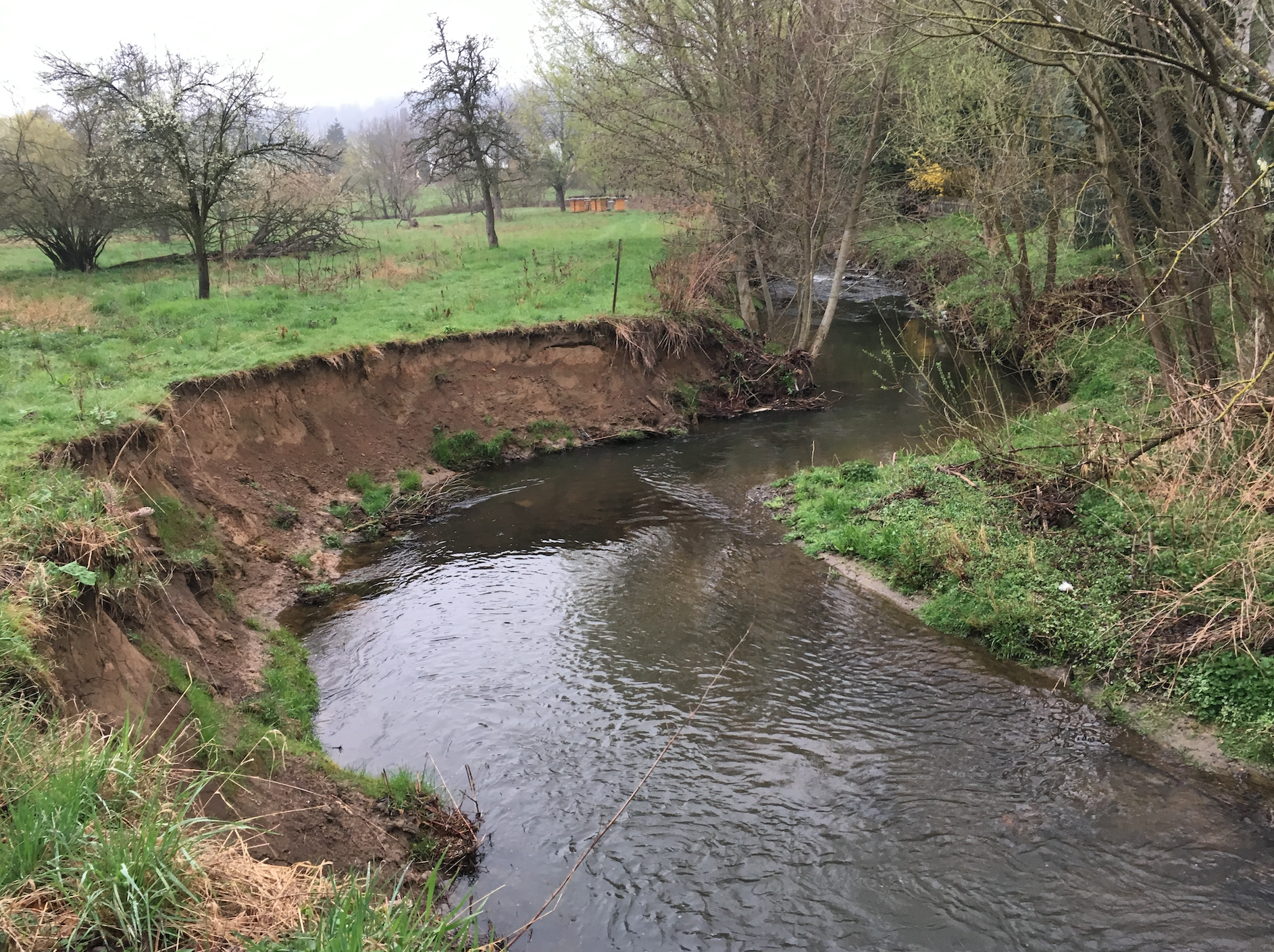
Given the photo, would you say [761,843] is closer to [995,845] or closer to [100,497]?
[995,845]

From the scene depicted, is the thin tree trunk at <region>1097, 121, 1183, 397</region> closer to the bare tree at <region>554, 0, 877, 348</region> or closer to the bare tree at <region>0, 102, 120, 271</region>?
the bare tree at <region>554, 0, 877, 348</region>

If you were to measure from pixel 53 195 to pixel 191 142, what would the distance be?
8.97 metres

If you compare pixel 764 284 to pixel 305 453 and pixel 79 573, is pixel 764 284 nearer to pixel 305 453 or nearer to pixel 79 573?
pixel 305 453

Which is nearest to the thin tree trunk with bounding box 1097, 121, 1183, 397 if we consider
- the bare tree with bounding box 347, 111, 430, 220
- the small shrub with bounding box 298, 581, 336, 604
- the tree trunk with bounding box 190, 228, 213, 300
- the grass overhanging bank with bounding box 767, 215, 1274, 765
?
the grass overhanging bank with bounding box 767, 215, 1274, 765

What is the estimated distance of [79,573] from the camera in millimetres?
5824

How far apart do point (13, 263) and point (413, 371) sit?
16797 mm

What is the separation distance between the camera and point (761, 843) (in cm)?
579

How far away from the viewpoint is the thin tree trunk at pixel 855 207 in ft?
57.6

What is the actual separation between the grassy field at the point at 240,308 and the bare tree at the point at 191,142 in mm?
2039

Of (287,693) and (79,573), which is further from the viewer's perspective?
(287,693)

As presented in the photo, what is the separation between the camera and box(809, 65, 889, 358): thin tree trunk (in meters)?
17.5

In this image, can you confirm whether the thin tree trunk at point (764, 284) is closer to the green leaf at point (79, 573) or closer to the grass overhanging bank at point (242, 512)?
the grass overhanging bank at point (242, 512)

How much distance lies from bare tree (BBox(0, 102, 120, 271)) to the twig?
22.4 metres

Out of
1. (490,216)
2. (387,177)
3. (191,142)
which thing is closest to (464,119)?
(490,216)
